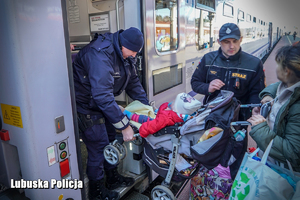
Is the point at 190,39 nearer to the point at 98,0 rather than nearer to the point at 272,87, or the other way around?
the point at 98,0

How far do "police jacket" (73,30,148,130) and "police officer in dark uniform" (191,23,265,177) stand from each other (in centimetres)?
96

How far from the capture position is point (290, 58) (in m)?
1.57

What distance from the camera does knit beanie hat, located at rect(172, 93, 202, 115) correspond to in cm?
209

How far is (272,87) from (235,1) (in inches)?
146

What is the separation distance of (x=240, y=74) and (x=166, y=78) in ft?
3.10

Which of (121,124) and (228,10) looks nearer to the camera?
(121,124)

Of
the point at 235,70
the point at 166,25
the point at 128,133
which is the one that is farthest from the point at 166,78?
the point at 128,133

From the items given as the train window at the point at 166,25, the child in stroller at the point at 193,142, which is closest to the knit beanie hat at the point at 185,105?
the child in stroller at the point at 193,142

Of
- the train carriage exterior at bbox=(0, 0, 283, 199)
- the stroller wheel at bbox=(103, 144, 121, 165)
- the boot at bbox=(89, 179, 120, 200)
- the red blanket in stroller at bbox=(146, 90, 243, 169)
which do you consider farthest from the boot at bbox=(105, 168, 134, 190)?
the red blanket in stroller at bbox=(146, 90, 243, 169)

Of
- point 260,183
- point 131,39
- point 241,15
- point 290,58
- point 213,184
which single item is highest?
point 241,15

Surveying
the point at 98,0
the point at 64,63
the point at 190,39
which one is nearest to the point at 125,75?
the point at 64,63

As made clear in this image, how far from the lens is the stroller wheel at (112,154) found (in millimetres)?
2198

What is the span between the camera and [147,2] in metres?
2.61

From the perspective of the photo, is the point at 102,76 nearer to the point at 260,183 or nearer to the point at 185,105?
the point at 185,105
